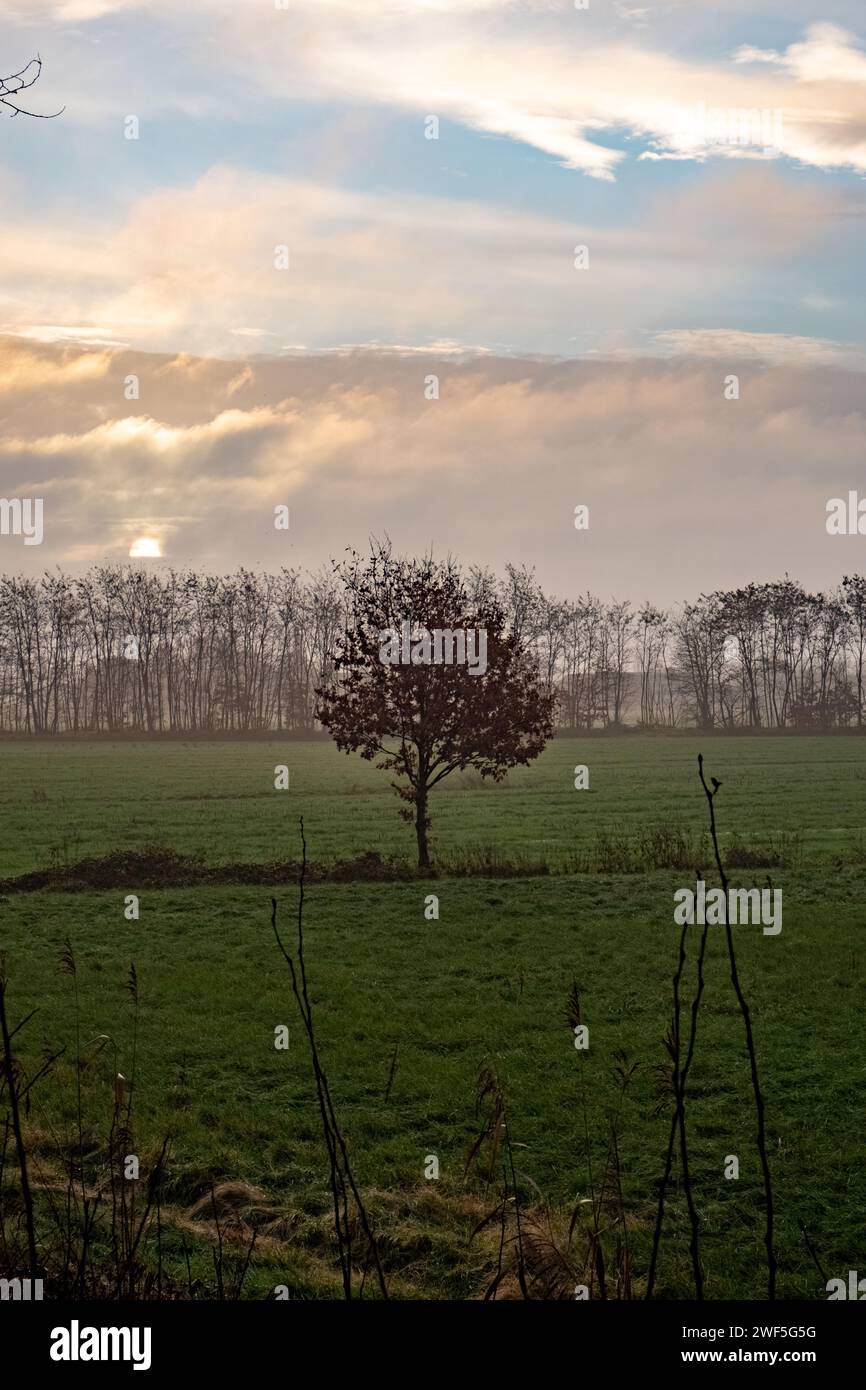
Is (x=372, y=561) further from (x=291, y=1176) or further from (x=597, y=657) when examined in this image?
(x=597, y=657)

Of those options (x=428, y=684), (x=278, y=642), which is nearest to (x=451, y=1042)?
(x=428, y=684)

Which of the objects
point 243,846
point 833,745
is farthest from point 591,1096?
point 833,745

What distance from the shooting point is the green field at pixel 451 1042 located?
867 cm

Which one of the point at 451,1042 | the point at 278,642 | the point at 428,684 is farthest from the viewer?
the point at 278,642

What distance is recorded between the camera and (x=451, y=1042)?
13500 mm

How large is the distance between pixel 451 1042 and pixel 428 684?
41.0ft

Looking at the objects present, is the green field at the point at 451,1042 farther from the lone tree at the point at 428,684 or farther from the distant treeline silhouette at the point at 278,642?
the distant treeline silhouette at the point at 278,642

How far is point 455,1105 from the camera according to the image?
11.3 meters

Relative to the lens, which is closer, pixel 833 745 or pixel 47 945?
pixel 47 945

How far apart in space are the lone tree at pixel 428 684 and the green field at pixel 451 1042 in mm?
2696

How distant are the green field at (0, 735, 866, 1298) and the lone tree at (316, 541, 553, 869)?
2696mm

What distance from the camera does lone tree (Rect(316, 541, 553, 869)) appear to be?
995 inches

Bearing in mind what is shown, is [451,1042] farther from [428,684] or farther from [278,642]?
[278,642]
